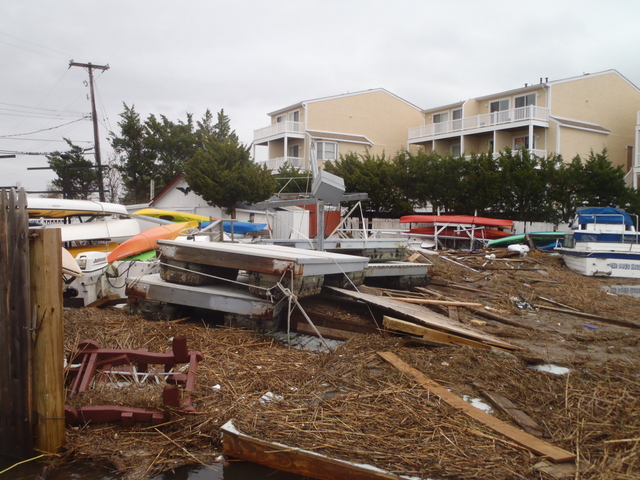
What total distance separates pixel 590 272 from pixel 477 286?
222 inches

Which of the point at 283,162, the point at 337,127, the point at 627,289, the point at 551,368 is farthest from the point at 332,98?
the point at 551,368

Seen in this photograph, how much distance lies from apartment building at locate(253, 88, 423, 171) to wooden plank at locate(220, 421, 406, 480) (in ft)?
111

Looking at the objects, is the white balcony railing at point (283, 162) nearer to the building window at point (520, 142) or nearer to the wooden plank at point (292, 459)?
the building window at point (520, 142)

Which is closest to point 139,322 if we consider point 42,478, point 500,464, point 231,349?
point 231,349

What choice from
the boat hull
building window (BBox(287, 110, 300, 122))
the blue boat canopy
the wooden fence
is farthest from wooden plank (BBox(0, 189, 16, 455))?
building window (BBox(287, 110, 300, 122))

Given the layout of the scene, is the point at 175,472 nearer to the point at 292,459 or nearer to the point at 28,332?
the point at 292,459

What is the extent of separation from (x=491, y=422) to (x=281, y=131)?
3718 cm

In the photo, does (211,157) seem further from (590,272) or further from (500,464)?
(500,464)

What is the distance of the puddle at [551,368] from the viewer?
16.8 ft

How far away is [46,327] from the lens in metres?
3.60

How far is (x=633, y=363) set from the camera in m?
5.44

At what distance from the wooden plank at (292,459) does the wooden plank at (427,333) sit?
8.60 ft

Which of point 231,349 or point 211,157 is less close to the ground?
point 211,157

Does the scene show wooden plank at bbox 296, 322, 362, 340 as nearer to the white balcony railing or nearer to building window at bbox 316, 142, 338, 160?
the white balcony railing
